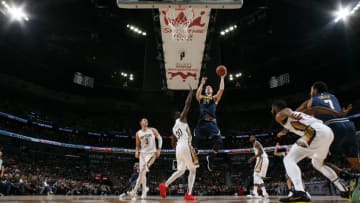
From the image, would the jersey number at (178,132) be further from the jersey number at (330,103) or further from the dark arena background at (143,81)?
the dark arena background at (143,81)

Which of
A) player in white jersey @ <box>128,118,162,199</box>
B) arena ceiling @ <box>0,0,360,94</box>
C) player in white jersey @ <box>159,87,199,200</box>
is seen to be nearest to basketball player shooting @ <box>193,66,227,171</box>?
player in white jersey @ <box>159,87,199,200</box>

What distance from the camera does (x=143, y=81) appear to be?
72.9ft

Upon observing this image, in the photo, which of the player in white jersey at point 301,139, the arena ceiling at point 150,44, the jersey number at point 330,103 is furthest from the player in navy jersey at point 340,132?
the arena ceiling at point 150,44

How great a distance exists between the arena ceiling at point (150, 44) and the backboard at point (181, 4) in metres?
8.12

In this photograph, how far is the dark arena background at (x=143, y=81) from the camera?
18.5m

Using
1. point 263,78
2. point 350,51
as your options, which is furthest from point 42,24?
point 350,51

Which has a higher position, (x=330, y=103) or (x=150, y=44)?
(x=150, y=44)

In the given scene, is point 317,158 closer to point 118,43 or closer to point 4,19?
point 4,19

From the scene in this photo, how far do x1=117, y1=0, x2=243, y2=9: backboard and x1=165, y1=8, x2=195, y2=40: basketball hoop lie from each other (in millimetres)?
1705

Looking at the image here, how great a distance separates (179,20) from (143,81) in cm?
1157

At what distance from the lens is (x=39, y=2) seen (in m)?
18.0

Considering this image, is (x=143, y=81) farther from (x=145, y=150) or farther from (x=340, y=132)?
(x=340, y=132)

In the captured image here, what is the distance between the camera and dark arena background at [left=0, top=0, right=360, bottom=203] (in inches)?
729

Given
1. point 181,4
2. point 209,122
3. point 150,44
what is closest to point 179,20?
point 181,4
